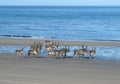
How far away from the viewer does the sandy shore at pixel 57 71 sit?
1592 cm

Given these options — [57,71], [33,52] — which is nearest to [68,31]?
[33,52]

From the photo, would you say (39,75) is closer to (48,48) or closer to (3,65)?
(3,65)

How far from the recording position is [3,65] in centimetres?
1978

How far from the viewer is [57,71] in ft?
59.5

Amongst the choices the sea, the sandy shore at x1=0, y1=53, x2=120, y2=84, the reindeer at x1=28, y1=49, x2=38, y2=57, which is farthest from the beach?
the sea

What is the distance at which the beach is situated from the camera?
15938mm

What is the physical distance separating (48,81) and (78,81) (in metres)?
1.02

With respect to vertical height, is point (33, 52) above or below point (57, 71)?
below

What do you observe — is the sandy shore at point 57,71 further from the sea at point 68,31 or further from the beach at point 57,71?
the sea at point 68,31

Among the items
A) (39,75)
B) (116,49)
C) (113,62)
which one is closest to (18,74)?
(39,75)

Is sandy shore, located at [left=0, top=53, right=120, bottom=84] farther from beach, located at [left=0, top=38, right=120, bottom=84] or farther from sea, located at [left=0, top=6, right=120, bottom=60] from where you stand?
sea, located at [left=0, top=6, right=120, bottom=60]

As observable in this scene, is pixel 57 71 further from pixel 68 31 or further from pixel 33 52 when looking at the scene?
pixel 68 31

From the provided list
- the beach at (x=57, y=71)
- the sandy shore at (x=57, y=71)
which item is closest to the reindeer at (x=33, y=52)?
the beach at (x=57, y=71)

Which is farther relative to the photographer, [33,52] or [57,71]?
[33,52]
